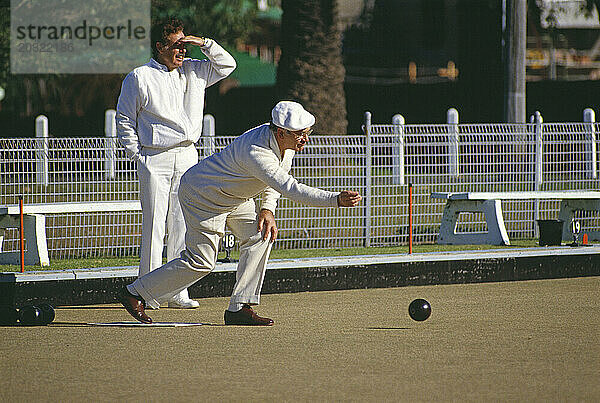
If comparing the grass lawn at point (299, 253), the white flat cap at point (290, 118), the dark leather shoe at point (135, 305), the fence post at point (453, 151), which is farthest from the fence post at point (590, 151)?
the dark leather shoe at point (135, 305)

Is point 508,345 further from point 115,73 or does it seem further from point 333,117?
point 115,73

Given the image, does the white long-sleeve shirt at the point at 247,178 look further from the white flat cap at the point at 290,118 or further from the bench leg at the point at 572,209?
the bench leg at the point at 572,209

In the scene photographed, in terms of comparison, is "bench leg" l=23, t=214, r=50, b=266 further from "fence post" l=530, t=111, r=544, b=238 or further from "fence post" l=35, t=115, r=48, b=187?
"fence post" l=530, t=111, r=544, b=238

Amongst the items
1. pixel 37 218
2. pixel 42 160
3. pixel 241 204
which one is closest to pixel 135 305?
pixel 241 204

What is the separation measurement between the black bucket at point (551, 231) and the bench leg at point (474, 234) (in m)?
0.42

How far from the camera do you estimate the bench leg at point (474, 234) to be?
12.1 meters

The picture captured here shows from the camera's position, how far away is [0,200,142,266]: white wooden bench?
405 inches

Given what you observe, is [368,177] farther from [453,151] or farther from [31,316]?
[31,316]

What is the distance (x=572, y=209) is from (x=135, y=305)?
6.02 m

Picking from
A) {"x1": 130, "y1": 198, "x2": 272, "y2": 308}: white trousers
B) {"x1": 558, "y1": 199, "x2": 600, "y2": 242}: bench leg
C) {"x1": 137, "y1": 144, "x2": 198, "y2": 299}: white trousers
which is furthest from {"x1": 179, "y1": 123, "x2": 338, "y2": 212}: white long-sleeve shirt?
{"x1": 558, "y1": 199, "x2": 600, "y2": 242}: bench leg

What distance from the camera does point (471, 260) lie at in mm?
10844

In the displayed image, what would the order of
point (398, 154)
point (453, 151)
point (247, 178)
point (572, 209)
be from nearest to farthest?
point (247, 178), point (398, 154), point (453, 151), point (572, 209)

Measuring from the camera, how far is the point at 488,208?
1223cm

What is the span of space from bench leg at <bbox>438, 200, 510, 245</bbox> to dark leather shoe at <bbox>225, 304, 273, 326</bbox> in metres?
4.38
